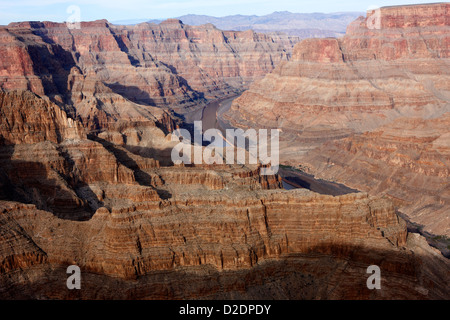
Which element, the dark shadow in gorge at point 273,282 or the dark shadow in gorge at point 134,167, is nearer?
the dark shadow in gorge at point 273,282

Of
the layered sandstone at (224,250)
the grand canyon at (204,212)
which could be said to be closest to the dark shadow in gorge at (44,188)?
the grand canyon at (204,212)

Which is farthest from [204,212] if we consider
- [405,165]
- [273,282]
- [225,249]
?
[405,165]

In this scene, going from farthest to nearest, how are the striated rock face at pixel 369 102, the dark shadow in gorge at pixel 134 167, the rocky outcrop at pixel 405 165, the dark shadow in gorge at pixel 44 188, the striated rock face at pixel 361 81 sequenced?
the striated rock face at pixel 361 81, the striated rock face at pixel 369 102, the rocky outcrop at pixel 405 165, the dark shadow in gorge at pixel 134 167, the dark shadow in gorge at pixel 44 188

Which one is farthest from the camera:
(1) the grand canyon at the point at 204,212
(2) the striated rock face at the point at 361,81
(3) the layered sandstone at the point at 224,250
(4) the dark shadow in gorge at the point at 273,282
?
(2) the striated rock face at the point at 361,81

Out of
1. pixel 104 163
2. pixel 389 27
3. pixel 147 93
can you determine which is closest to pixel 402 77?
pixel 389 27

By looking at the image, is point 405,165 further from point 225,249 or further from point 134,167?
point 225,249

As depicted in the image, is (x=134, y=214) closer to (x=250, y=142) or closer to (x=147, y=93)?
(x=250, y=142)

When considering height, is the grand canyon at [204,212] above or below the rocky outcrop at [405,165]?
above

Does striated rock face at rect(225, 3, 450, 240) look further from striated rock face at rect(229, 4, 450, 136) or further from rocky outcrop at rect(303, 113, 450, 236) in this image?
striated rock face at rect(229, 4, 450, 136)

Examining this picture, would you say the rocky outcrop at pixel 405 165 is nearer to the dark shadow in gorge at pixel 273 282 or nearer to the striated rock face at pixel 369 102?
the striated rock face at pixel 369 102
